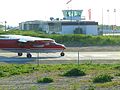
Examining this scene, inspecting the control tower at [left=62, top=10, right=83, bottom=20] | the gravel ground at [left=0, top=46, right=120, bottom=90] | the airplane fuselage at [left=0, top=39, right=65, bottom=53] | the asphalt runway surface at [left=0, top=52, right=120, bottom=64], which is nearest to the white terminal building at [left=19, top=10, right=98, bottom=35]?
the control tower at [left=62, top=10, right=83, bottom=20]

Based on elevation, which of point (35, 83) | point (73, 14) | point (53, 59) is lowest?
point (53, 59)

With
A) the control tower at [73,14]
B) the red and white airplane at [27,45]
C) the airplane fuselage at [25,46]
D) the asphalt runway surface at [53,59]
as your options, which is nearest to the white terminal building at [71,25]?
the control tower at [73,14]

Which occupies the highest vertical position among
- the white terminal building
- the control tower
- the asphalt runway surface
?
the control tower

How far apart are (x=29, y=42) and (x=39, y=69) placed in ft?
53.5

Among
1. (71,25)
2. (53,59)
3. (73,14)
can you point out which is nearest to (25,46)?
(53,59)

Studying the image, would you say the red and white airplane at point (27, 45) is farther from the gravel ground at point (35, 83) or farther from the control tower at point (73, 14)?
the control tower at point (73, 14)

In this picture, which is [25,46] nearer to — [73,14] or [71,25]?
[71,25]

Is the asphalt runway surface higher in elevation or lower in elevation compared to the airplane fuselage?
lower

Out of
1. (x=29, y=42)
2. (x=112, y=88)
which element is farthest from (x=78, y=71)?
(x=29, y=42)

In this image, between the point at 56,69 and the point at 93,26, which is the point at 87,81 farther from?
the point at 93,26

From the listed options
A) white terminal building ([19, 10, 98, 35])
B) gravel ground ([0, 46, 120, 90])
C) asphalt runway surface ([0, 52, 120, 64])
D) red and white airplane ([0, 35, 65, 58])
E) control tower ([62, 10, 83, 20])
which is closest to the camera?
gravel ground ([0, 46, 120, 90])

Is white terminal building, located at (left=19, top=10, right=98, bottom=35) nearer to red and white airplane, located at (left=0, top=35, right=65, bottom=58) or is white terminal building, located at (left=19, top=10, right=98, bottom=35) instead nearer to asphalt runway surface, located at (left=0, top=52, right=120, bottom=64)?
asphalt runway surface, located at (left=0, top=52, right=120, bottom=64)

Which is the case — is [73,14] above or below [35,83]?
above

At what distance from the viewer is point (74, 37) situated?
71.7 metres
